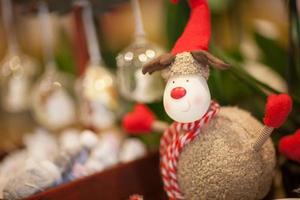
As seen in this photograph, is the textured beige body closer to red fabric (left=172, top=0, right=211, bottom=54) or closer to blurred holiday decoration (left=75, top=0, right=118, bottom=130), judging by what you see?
red fabric (left=172, top=0, right=211, bottom=54)

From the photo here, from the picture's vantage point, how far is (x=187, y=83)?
40 cm

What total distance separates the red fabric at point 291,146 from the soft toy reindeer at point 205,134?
28mm

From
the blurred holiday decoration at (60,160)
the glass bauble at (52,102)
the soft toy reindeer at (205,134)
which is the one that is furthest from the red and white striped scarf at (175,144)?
the glass bauble at (52,102)

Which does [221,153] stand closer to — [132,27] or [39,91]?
[39,91]

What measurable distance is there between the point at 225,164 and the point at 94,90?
290 mm

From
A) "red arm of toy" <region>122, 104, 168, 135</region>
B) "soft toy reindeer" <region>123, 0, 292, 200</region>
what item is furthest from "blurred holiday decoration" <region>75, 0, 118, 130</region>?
"soft toy reindeer" <region>123, 0, 292, 200</region>

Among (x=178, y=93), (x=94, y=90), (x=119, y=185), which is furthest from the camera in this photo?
(x=94, y=90)

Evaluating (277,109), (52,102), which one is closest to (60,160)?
(52,102)

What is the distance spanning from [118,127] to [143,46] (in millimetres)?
221

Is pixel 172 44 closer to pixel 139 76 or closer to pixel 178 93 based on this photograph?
pixel 139 76

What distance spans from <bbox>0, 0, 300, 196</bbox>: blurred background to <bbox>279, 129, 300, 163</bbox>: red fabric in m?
0.06

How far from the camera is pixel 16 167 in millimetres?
549

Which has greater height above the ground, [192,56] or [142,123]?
[192,56]

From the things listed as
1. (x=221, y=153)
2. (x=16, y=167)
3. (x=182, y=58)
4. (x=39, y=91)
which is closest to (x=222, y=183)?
(x=221, y=153)
